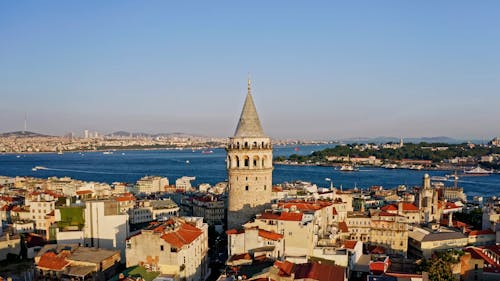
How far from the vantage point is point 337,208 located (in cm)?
3203

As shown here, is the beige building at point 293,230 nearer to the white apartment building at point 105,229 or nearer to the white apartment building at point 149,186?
the white apartment building at point 105,229

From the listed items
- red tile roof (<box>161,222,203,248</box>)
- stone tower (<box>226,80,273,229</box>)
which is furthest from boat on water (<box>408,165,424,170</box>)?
red tile roof (<box>161,222,203,248</box>)

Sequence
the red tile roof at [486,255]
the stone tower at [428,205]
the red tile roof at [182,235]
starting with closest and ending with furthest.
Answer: the red tile roof at [182,235], the red tile roof at [486,255], the stone tower at [428,205]

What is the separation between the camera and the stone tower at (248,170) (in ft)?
81.0

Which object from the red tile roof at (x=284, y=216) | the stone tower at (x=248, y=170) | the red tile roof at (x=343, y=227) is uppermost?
the stone tower at (x=248, y=170)

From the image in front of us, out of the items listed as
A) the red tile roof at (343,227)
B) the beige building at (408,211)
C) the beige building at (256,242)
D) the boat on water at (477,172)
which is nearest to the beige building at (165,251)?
the beige building at (256,242)

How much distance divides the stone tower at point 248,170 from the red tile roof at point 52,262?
8430mm

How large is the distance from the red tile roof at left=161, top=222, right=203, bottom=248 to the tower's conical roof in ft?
17.4

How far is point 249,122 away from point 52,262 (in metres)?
11.2

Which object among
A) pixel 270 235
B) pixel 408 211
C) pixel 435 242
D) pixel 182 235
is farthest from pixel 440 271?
pixel 408 211

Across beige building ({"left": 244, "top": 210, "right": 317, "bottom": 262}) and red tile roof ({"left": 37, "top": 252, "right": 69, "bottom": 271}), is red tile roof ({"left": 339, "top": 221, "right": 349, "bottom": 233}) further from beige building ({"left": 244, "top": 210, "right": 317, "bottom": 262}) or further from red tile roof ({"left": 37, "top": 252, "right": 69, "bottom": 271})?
red tile roof ({"left": 37, "top": 252, "right": 69, "bottom": 271})

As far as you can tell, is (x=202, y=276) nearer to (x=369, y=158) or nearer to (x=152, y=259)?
(x=152, y=259)

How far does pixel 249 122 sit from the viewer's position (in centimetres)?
2527

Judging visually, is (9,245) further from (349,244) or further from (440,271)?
(440,271)
